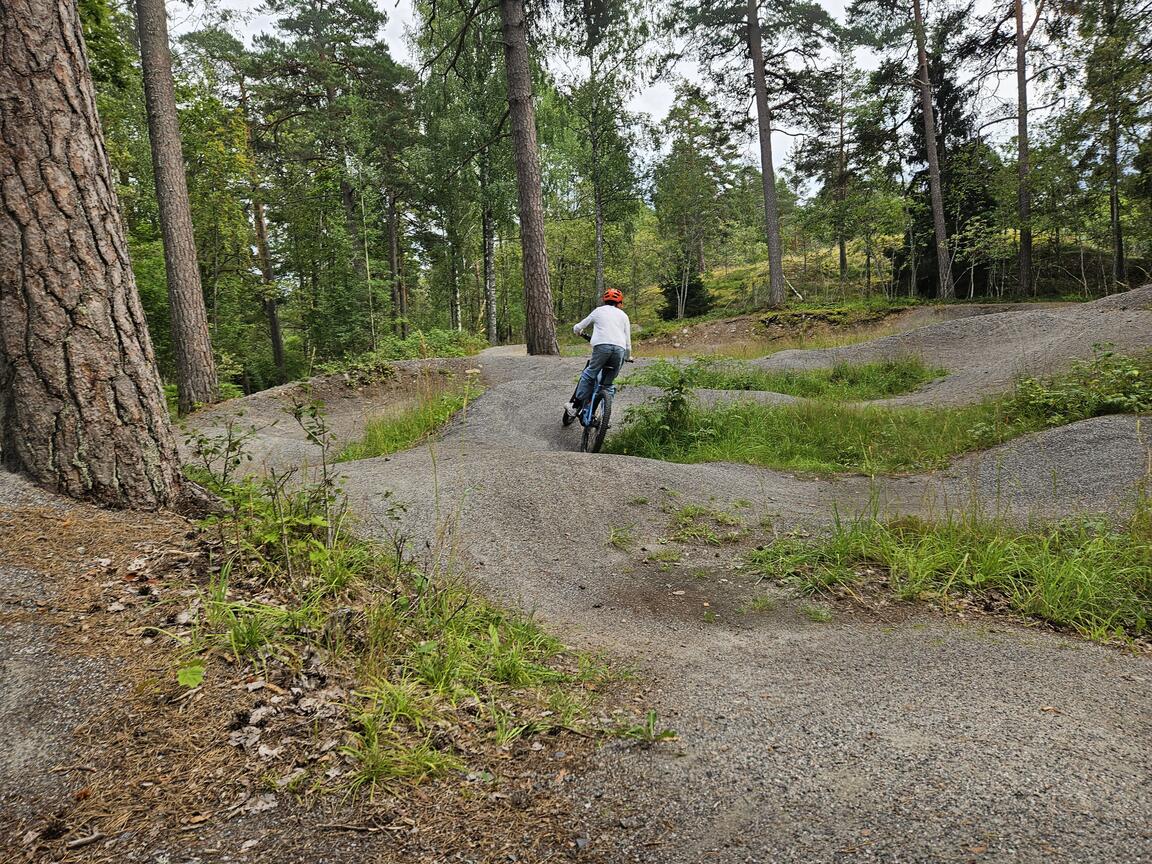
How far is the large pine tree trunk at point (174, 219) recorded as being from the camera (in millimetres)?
9633

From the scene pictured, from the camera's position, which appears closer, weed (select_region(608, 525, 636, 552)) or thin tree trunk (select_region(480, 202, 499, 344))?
weed (select_region(608, 525, 636, 552))

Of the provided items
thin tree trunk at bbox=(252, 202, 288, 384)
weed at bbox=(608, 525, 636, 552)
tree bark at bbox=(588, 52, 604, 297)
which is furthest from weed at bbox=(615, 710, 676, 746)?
tree bark at bbox=(588, 52, 604, 297)

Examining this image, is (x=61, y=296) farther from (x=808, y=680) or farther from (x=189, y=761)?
(x=808, y=680)

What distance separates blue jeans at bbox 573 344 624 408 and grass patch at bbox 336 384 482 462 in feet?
5.13

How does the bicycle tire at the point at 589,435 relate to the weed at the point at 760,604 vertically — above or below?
above

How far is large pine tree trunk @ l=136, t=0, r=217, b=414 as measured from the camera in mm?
9633

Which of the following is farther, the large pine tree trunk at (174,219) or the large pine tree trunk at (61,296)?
the large pine tree trunk at (174,219)

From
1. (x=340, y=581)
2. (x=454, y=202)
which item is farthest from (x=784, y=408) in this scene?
(x=454, y=202)

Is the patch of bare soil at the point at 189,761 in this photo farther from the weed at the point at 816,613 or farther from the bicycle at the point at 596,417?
the bicycle at the point at 596,417

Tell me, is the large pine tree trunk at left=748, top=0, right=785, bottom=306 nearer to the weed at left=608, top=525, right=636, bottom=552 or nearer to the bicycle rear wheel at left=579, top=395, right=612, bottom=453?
the bicycle rear wheel at left=579, top=395, right=612, bottom=453

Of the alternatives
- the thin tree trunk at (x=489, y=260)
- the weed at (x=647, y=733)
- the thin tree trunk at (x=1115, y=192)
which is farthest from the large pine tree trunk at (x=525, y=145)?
the thin tree trunk at (x=1115, y=192)

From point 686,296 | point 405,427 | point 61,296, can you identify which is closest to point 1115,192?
point 686,296

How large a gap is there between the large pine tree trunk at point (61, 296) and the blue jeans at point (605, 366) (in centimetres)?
499

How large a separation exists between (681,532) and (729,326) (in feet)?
57.2
